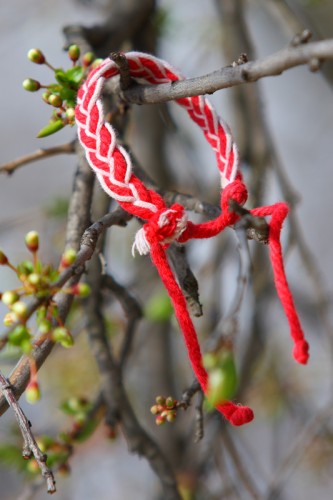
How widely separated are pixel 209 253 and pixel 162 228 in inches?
28.3

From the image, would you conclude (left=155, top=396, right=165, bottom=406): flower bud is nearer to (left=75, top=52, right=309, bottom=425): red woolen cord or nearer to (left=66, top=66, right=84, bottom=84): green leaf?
(left=75, top=52, right=309, bottom=425): red woolen cord

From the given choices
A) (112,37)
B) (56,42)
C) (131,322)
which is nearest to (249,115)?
(112,37)

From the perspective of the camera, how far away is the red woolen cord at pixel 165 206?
1.05 feet

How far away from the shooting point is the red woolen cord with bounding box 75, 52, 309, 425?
322 mm

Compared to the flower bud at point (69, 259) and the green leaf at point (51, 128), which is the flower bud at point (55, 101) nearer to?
the green leaf at point (51, 128)

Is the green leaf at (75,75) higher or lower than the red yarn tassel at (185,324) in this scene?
higher

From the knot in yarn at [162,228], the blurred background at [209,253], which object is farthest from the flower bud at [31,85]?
the blurred background at [209,253]

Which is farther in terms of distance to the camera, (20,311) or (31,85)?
(31,85)

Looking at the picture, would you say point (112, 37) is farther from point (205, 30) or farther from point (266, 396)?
point (266, 396)

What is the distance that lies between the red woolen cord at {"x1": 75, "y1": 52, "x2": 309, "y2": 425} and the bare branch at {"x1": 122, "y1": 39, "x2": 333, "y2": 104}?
0.10 feet

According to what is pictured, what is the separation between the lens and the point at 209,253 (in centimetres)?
105

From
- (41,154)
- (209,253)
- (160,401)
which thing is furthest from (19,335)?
(209,253)

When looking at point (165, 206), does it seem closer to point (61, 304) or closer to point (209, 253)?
point (61, 304)

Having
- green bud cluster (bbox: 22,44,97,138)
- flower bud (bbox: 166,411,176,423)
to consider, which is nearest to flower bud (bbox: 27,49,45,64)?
green bud cluster (bbox: 22,44,97,138)
